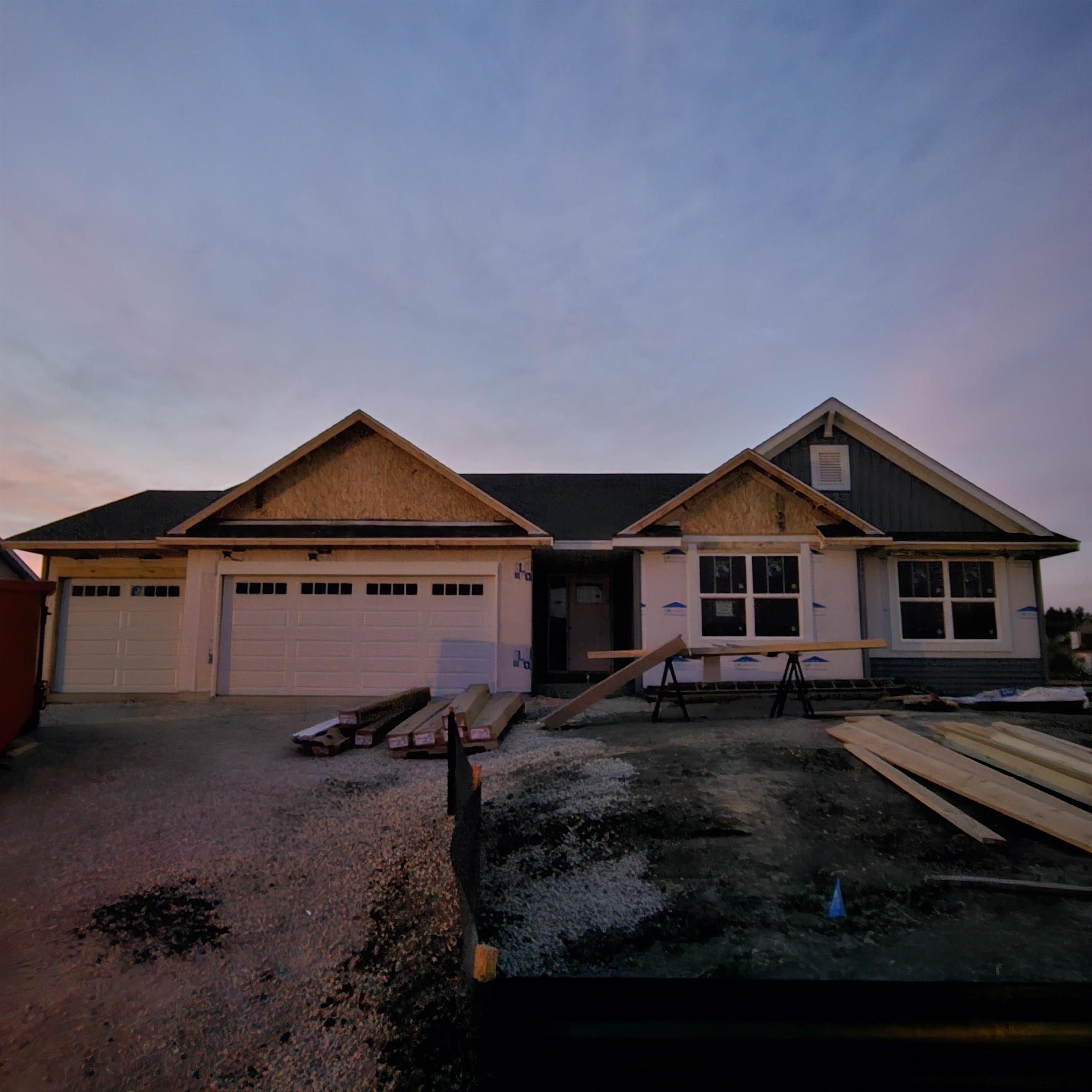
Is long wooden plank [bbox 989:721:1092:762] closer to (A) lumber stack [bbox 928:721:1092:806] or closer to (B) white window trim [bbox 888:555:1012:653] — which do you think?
(A) lumber stack [bbox 928:721:1092:806]

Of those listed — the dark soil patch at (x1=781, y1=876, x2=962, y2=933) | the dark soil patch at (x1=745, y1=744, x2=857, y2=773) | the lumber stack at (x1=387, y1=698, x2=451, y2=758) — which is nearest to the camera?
the dark soil patch at (x1=781, y1=876, x2=962, y2=933)

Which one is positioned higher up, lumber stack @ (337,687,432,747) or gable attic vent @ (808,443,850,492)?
gable attic vent @ (808,443,850,492)

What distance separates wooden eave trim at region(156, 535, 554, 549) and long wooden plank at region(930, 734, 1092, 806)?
7006mm

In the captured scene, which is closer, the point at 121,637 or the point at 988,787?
the point at 988,787

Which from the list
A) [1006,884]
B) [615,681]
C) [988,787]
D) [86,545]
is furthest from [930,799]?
[86,545]

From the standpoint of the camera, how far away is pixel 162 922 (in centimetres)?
381

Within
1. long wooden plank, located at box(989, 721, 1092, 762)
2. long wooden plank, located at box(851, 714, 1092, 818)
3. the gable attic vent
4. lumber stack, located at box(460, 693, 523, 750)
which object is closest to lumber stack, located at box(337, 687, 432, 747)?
lumber stack, located at box(460, 693, 523, 750)

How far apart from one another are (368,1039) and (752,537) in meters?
10.0

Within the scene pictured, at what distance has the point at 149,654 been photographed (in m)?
12.5

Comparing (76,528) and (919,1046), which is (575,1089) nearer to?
(919,1046)

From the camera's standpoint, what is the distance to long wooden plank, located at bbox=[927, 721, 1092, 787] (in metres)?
4.99

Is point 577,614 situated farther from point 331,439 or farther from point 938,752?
point 938,752

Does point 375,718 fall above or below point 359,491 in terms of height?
below

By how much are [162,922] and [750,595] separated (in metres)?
9.74
